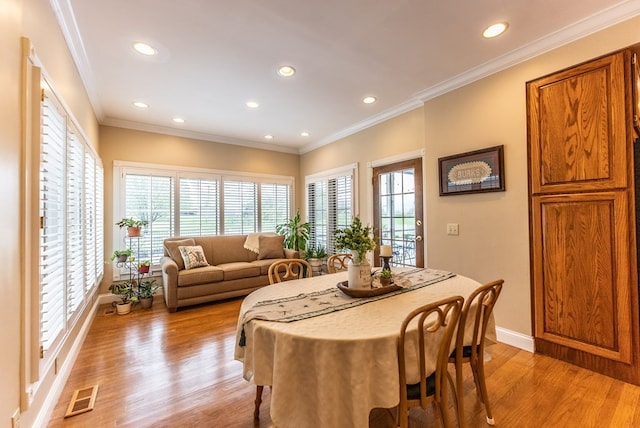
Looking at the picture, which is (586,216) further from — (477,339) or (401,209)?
(401,209)

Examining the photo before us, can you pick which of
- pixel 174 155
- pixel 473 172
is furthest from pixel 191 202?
pixel 473 172

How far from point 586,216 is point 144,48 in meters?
3.95

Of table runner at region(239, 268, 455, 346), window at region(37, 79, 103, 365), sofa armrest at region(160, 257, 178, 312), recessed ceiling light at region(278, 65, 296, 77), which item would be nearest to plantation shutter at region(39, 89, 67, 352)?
window at region(37, 79, 103, 365)

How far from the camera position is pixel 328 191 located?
5.31 meters

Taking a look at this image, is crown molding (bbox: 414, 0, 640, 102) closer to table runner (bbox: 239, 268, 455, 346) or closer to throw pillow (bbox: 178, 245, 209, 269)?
table runner (bbox: 239, 268, 455, 346)

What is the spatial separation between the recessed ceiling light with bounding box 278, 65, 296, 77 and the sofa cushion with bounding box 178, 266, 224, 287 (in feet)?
9.21

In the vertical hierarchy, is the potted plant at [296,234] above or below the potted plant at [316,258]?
above

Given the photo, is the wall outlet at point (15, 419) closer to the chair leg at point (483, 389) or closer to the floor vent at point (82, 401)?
the floor vent at point (82, 401)

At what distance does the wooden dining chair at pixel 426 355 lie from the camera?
48.7 inches

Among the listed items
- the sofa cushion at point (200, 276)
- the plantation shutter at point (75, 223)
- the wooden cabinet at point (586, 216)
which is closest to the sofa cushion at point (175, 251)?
the sofa cushion at point (200, 276)

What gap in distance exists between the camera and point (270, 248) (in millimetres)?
5039

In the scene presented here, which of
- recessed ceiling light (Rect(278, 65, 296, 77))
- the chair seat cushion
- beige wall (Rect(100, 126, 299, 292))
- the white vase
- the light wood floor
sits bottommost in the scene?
the light wood floor

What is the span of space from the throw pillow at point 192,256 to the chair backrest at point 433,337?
3.63 meters

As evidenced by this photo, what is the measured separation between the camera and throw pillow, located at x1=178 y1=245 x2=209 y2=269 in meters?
4.14
